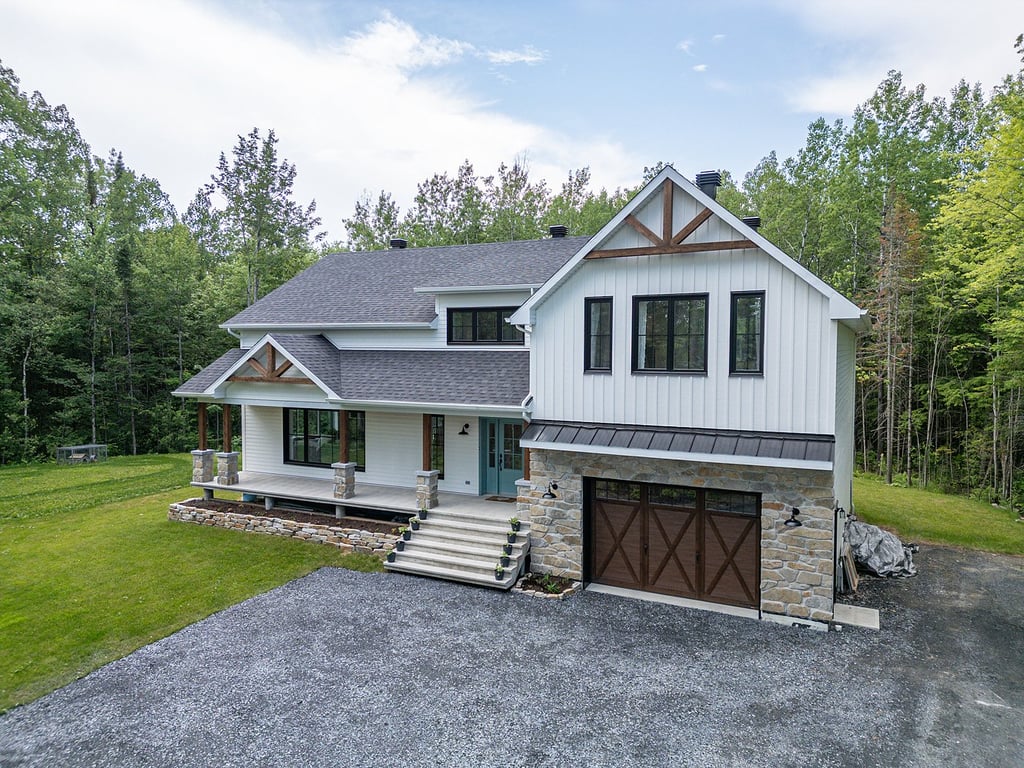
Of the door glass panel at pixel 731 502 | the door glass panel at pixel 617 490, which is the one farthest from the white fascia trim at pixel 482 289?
the door glass panel at pixel 731 502

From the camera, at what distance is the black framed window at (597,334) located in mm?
10156

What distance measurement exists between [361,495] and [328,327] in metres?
4.89

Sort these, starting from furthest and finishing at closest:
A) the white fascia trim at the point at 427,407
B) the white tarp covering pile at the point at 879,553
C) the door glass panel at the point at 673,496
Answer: the white fascia trim at the point at 427,407, the white tarp covering pile at the point at 879,553, the door glass panel at the point at 673,496

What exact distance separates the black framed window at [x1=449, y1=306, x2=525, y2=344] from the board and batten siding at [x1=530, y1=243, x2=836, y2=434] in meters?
3.14

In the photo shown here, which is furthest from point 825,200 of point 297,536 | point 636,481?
point 297,536

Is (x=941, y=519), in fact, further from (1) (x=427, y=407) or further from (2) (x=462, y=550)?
(1) (x=427, y=407)

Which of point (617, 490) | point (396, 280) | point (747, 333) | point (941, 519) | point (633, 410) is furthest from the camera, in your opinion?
point (396, 280)

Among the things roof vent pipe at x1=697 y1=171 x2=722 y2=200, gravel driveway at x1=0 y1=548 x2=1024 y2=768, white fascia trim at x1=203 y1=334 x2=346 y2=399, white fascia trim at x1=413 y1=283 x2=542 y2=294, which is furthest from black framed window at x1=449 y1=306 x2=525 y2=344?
gravel driveway at x1=0 y1=548 x2=1024 y2=768

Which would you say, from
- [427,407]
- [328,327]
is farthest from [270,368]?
[427,407]

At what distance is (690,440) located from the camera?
9234 mm

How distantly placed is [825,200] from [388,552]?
2531 cm

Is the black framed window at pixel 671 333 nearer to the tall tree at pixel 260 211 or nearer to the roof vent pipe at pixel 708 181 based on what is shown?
the roof vent pipe at pixel 708 181

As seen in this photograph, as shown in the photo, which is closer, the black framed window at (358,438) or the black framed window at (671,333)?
the black framed window at (671,333)

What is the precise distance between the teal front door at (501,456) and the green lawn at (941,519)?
9234mm
